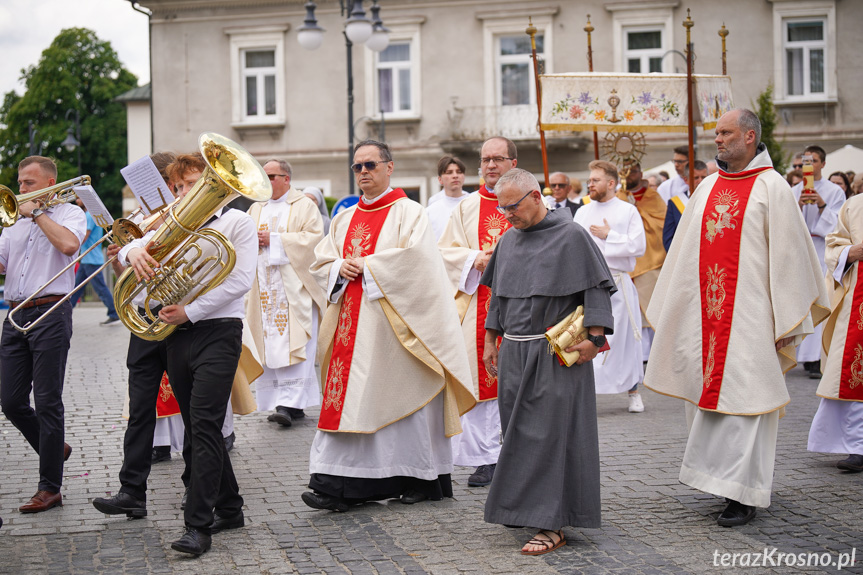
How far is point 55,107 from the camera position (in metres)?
51.1

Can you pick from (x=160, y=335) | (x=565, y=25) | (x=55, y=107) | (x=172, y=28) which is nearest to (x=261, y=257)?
(x=160, y=335)

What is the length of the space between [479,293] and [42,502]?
2966mm

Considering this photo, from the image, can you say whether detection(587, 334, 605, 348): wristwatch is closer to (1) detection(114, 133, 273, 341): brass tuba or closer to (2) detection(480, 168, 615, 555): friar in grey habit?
(2) detection(480, 168, 615, 555): friar in grey habit

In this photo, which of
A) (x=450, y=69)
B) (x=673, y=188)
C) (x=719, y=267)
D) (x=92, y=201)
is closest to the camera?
(x=92, y=201)

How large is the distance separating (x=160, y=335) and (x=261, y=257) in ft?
13.1

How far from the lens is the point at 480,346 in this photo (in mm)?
6793

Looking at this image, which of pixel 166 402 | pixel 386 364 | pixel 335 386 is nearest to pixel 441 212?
pixel 386 364

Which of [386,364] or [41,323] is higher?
[41,323]

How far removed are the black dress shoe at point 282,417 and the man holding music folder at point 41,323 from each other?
8.40 feet

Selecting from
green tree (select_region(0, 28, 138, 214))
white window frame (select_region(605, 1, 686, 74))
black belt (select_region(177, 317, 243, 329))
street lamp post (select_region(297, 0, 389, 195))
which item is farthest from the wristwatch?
green tree (select_region(0, 28, 138, 214))

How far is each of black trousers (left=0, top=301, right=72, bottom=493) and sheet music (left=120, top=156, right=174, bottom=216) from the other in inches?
46.2

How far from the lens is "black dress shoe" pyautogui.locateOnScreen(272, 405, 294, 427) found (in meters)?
8.64

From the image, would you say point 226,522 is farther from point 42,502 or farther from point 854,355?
point 854,355

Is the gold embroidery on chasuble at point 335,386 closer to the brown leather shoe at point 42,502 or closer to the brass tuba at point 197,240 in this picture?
the brass tuba at point 197,240
